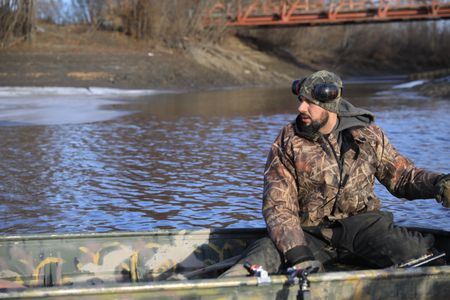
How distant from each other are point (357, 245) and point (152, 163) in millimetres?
8045

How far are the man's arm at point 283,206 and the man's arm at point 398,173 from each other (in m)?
0.68

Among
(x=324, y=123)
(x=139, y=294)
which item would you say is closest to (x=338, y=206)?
(x=324, y=123)

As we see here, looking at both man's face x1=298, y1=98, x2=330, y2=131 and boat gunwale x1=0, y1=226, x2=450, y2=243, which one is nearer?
man's face x1=298, y1=98, x2=330, y2=131

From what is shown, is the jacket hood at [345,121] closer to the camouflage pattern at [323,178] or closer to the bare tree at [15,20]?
the camouflage pattern at [323,178]

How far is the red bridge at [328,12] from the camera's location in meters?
55.4

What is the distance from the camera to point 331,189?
16.0ft

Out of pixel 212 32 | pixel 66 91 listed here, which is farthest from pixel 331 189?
pixel 212 32

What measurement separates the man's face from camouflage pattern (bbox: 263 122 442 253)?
0.28 ft

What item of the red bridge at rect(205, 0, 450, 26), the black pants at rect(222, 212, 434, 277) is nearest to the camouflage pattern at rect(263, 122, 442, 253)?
the black pants at rect(222, 212, 434, 277)

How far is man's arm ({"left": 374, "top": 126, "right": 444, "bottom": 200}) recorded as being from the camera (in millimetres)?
5039

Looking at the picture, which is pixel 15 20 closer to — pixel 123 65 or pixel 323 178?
pixel 123 65

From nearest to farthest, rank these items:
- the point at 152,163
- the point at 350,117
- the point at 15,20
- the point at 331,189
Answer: the point at 331,189 < the point at 350,117 < the point at 152,163 < the point at 15,20

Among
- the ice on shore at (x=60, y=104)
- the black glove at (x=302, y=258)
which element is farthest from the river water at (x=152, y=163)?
the black glove at (x=302, y=258)

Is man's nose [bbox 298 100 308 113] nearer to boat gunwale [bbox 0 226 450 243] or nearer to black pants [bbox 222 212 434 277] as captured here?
black pants [bbox 222 212 434 277]
